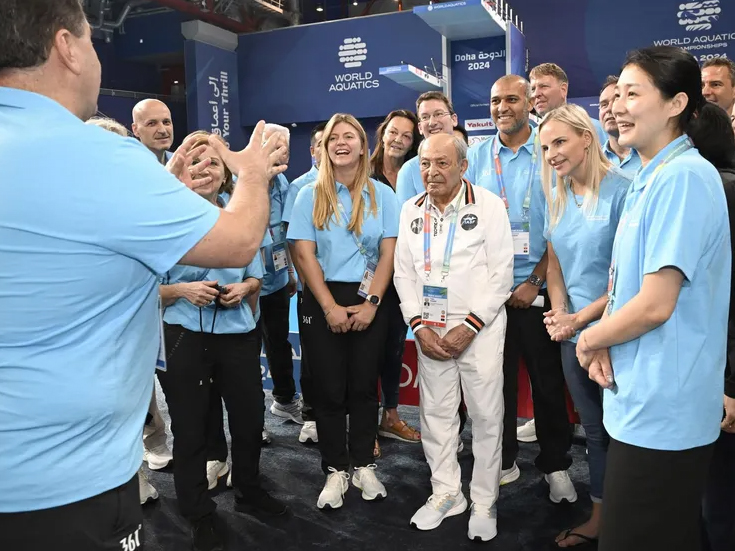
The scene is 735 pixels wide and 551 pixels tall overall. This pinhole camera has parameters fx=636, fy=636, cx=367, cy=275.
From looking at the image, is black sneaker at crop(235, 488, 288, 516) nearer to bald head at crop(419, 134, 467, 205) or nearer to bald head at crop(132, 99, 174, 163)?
bald head at crop(419, 134, 467, 205)

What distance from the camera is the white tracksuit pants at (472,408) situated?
2736mm

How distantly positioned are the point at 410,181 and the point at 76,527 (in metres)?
2.85

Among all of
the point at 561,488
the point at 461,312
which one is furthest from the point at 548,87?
the point at 561,488

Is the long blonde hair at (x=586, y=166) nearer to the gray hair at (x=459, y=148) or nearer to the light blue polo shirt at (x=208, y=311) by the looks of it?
the gray hair at (x=459, y=148)

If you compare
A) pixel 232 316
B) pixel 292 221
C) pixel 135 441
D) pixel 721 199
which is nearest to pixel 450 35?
pixel 292 221

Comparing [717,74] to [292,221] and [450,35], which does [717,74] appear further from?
[450,35]

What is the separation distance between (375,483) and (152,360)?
1996 millimetres

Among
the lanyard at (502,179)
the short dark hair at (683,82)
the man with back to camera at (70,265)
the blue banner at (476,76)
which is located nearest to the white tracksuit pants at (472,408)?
the lanyard at (502,179)

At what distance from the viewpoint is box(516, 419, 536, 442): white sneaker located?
376 centimetres

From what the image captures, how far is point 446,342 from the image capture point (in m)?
2.71

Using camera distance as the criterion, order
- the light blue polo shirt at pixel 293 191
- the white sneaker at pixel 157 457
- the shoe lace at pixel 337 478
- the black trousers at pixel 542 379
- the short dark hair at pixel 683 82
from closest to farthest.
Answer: the short dark hair at pixel 683 82, the black trousers at pixel 542 379, the shoe lace at pixel 337 478, the light blue polo shirt at pixel 293 191, the white sneaker at pixel 157 457

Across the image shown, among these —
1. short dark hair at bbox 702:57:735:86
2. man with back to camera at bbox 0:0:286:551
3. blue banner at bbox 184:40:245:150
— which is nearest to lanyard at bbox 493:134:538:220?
short dark hair at bbox 702:57:735:86

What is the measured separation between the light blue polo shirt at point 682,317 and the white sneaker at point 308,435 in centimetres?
256

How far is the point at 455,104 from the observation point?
30.5 ft
